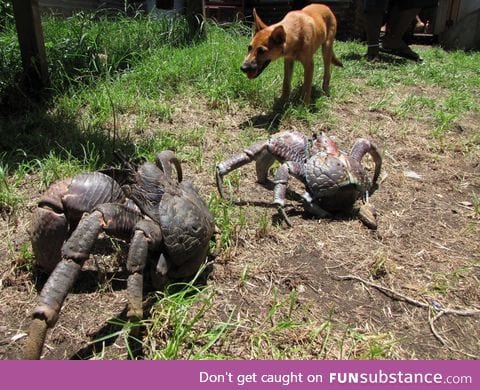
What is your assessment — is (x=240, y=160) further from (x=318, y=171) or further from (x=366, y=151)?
(x=366, y=151)

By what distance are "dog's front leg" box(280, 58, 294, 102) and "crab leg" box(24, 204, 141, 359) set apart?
3.60 metres

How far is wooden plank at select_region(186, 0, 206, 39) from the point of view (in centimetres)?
709

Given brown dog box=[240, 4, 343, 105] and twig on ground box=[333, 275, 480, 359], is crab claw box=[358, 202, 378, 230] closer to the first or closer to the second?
twig on ground box=[333, 275, 480, 359]

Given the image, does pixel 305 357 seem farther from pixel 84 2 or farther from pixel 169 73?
pixel 84 2

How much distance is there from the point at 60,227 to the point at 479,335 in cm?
229

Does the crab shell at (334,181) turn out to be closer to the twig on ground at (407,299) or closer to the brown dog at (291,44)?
the twig on ground at (407,299)

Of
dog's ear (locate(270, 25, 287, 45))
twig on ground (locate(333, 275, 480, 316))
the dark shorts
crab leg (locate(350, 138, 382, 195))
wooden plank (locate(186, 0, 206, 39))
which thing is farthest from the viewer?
the dark shorts

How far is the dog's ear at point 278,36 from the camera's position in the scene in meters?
4.87

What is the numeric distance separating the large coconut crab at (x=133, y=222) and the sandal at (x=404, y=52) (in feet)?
25.0

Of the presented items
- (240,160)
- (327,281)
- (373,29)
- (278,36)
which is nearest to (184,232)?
(327,281)

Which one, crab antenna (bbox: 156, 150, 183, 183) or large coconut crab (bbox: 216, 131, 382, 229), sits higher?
crab antenna (bbox: 156, 150, 183, 183)

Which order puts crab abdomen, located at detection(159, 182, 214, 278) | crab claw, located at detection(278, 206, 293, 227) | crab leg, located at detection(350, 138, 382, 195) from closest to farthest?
1. crab abdomen, located at detection(159, 182, 214, 278)
2. crab claw, located at detection(278, 206, 293, 227)
3. crab leg, located at detection(350, 138, 382, 195)

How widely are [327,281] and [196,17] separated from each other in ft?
18.5

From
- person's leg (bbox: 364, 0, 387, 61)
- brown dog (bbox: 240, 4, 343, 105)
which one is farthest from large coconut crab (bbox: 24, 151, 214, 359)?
person's leg (bbox: 364, 0, 387, 61)
